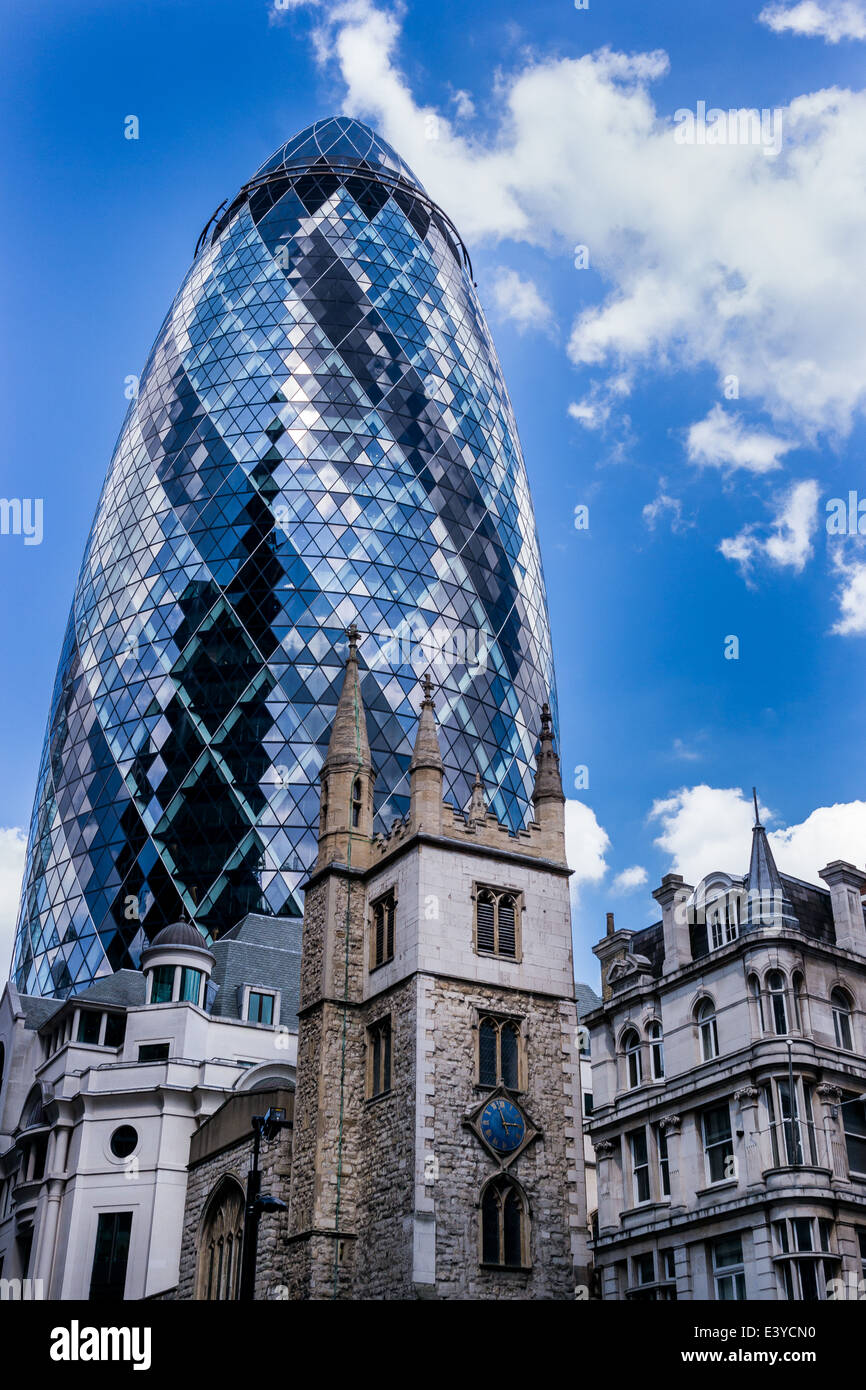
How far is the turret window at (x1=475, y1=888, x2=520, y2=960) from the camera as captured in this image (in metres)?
33.0

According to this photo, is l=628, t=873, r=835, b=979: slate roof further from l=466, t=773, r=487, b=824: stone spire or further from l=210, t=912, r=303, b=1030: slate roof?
l=210, t=912, r=303, b=1030: slate roof

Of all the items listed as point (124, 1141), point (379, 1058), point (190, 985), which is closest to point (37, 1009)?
point (190, 985)

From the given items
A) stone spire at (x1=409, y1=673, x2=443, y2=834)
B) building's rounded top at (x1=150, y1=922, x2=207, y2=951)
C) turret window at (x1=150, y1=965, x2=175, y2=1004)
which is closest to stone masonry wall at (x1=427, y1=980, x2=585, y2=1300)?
stone spire at (x1=409, y1=673, x2=443, y2=834)

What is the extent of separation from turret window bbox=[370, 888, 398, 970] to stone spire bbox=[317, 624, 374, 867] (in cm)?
145

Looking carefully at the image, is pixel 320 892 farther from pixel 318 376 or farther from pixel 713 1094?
pixel 318 376

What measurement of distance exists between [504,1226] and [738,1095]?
6197mm

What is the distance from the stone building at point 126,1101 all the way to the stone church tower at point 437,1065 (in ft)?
21.7

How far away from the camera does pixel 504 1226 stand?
3031 cm

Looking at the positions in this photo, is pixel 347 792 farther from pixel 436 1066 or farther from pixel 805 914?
pixel 805 914

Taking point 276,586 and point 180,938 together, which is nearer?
point 180,938

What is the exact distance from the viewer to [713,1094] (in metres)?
28.4
